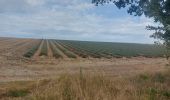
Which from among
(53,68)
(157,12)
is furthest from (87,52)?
(157,12)

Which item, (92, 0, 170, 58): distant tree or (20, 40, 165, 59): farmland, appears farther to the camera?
(20, 40, 165, 59): farmland

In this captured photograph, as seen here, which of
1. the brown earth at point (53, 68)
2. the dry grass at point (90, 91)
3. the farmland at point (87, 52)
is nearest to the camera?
the dry grass at point (90, 91)

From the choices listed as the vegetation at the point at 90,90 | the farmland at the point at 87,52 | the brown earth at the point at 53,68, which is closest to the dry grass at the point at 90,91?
the vegetation at the point at 90,90

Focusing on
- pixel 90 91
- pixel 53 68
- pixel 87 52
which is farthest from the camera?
pixel 87 52

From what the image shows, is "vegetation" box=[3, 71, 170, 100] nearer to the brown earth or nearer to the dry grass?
the dry grass

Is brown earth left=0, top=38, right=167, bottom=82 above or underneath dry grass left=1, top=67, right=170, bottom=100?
underneath

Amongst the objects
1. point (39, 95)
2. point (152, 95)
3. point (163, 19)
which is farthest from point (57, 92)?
point (163, 19)

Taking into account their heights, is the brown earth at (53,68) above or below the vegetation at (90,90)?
below

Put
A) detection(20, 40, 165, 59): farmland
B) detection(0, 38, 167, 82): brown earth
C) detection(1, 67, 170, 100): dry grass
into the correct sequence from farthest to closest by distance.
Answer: detection(20, 40, 165, 59): farmland, detection(0, 38, 167, 82): brown earth, detection(1, 67, 170, 100): dry grass

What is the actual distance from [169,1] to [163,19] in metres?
0.64

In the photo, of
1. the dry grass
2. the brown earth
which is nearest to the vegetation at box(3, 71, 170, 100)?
the dry grass

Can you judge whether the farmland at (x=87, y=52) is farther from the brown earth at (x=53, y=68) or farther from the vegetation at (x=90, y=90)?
the vegetation at (x=90, y=90)

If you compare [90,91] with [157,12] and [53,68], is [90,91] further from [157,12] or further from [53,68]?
[53,68]

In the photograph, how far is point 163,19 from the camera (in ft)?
43.6
